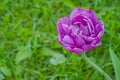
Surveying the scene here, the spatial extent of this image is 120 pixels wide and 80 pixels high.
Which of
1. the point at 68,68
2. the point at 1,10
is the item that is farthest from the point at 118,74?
the point at 1,10

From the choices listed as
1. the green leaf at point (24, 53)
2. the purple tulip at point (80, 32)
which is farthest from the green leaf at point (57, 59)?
the purple tulip at point (80, 32)

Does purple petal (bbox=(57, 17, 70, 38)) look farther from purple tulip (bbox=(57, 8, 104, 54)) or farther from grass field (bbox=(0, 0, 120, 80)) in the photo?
grass field (bbox=(0, 0, 120, 80))

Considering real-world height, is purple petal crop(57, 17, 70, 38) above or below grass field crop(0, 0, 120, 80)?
above

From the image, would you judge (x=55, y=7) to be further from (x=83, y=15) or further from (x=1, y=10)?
(x=83, y=15)

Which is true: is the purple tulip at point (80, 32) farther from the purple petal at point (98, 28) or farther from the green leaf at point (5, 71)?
the green leaf at point (5, 71)

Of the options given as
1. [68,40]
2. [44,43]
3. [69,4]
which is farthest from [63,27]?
[69,4]

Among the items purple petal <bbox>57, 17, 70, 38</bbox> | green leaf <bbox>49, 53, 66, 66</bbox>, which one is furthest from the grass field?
purple petal <bbox>57, 17, 70, 38</bbox>
